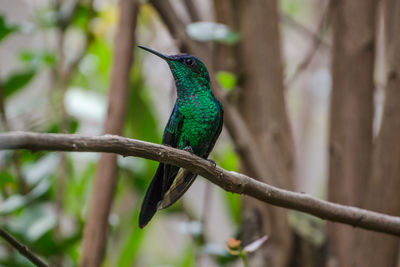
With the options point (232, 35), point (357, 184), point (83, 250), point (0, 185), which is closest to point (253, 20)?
point (232, 35)

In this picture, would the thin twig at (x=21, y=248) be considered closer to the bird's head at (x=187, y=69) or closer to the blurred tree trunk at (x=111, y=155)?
the bird's head at (x=187, y=69)

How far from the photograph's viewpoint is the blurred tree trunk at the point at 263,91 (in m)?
2.43

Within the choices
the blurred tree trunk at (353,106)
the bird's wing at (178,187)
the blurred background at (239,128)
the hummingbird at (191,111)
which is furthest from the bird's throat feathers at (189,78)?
the blurred tree trunk at (353,106)

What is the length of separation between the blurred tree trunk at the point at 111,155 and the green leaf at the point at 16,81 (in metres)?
0.78

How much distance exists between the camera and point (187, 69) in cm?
155

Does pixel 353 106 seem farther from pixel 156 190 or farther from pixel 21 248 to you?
pixel 21 248

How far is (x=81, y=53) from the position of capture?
292cm

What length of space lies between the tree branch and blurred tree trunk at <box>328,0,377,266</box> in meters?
0.82

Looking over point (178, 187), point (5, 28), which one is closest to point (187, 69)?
point (178, 187)

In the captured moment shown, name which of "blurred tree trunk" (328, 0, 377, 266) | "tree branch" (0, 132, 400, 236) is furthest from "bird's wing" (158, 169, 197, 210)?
"blurred tree trunk" (328, 0, 377, 266)

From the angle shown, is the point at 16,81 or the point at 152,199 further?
the point at 16,81

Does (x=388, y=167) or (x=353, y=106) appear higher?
(x=353, y=106)

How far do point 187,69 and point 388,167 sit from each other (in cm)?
108

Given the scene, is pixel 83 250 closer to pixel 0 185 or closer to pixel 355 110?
pixel 0 185
